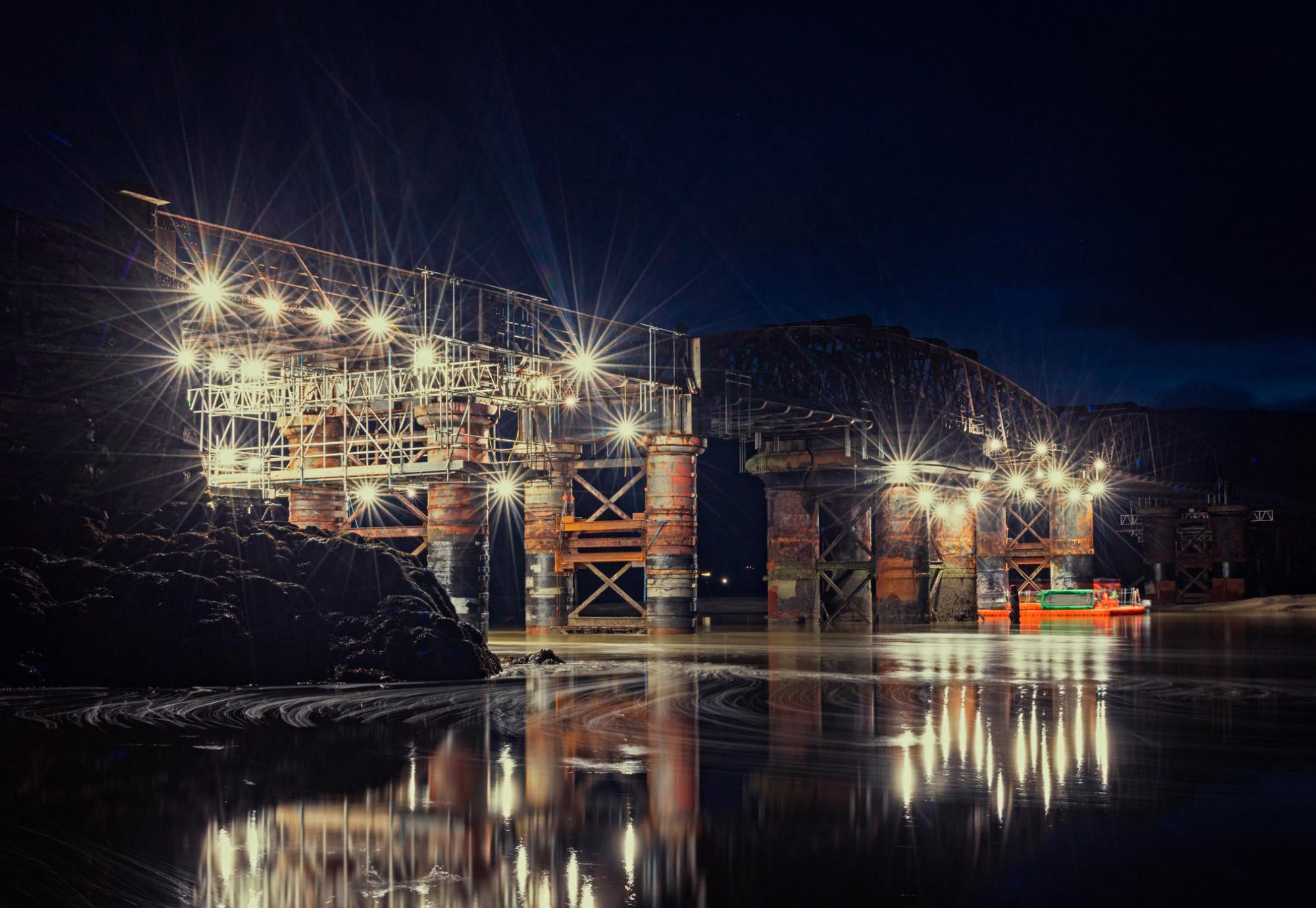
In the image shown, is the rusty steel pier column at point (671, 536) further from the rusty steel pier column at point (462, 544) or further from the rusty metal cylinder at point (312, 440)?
the rusty metal cylinder at point (312, 440)

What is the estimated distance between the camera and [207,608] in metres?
21.0

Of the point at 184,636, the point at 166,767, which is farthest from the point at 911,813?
the point at 184,636

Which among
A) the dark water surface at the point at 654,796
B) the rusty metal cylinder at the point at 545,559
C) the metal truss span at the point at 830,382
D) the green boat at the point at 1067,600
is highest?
the metal truss span at the point at 830,382

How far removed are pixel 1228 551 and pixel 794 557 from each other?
4953cm

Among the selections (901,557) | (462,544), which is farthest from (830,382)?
(462,544)

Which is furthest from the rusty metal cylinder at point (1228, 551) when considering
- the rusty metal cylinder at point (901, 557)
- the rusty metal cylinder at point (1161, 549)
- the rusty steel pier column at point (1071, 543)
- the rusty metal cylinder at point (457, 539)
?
the rusty metal cylinder at point (457, 539)

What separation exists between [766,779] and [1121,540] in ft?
369

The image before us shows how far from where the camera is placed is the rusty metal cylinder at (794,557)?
192 feet

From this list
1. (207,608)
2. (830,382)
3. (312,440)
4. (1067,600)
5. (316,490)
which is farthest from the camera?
(1067,600)

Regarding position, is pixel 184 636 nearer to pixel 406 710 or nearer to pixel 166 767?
pixel 406 710

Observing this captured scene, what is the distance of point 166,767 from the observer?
11180mm

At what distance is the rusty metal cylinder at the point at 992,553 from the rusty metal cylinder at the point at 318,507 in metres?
42.8

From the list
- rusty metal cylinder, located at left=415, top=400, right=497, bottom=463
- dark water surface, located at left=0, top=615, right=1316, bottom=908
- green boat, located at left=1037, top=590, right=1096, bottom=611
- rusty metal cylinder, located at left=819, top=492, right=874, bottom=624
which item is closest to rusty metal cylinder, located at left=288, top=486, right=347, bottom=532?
rusty metal cylinder, located at left=415, top=400, right=497, bottom=463

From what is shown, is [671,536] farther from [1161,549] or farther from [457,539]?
[1161,549]
